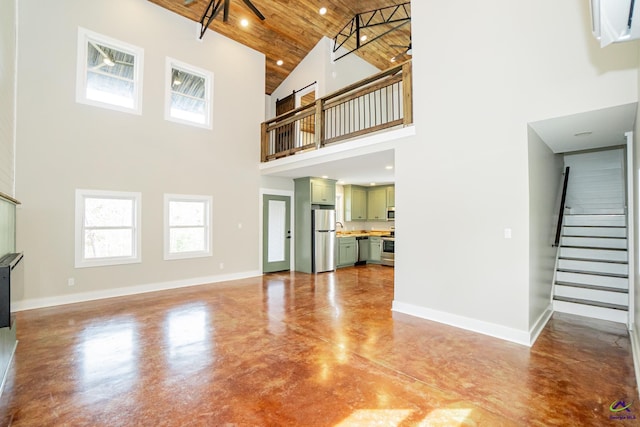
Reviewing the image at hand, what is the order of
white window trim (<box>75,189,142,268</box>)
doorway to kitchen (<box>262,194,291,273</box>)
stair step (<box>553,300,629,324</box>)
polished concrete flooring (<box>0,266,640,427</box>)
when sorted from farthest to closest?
1. doorway to kitchen (<box>262,194,291,273</box>)
2. white window trim (<box>75,189,142,268</box>)
3. stair step (<box>553,300,629,324</box>)
4. polished concrete flooring (<box>0,266,640,427</box>)

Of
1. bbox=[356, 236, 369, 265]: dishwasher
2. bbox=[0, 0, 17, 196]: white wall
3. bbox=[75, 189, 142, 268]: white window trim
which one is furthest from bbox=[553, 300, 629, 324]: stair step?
bbox=[0, 0, 17, 196]: white wall

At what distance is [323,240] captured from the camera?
7.48 meters

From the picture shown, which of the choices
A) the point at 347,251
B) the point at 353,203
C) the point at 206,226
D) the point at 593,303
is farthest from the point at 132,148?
the point at 593,303

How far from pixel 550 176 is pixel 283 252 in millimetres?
5589

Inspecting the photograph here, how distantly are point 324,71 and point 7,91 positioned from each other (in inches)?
223

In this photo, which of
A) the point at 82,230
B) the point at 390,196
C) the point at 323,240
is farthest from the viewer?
the point at 390,196

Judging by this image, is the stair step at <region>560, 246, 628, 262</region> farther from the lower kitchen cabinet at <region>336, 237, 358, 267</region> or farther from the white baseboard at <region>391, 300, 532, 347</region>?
the lower kitchen cabinet at <region>336, 237, 358, 267</region>

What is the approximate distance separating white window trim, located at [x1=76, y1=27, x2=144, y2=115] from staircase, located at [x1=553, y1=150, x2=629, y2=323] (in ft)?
25.0

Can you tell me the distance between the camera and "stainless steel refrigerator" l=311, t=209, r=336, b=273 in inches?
292

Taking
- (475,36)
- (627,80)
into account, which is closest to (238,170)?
(475,36)

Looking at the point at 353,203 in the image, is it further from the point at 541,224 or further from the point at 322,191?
the point at 541,224

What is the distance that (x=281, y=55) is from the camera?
7.56 m

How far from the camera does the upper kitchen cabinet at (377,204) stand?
9.23 m

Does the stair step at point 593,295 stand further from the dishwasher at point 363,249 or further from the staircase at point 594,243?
the dishwasher at point 363,249
